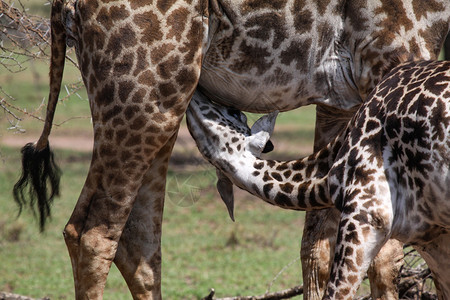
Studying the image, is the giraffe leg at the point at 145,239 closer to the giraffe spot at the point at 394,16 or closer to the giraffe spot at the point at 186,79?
the giraffe spot at the point at 186,79

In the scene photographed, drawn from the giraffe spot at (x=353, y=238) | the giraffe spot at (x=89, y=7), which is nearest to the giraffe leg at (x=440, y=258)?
the giraffe spot at (x=353, y=238)

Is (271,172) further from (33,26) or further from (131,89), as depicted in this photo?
(33,26)

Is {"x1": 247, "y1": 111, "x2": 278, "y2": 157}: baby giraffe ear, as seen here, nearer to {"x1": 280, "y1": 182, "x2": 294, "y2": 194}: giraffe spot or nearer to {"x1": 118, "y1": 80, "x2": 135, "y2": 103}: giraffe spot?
{"x1": 280, "y1": 182, "x2": 294, "y2": 194}: giraffe spot

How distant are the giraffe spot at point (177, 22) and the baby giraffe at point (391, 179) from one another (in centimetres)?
104

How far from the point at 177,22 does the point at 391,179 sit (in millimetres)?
1489

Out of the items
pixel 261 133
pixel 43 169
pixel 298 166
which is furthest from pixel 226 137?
pixel 43 169

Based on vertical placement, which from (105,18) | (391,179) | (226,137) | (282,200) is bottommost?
(282,200)

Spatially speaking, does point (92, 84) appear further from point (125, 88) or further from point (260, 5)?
point (260, 5)

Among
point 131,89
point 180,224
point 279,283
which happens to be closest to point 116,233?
point 131,89

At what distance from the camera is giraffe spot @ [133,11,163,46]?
4160 millimetres

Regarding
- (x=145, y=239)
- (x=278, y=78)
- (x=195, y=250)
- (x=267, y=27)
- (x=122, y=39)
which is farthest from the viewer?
(x=195, y=250)

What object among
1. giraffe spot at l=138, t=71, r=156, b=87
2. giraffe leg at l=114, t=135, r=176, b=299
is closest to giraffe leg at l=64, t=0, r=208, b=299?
giraffe spot at l=138, t=71, r=156, b=87

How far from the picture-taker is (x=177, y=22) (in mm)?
4184

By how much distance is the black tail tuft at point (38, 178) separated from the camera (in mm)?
5004
